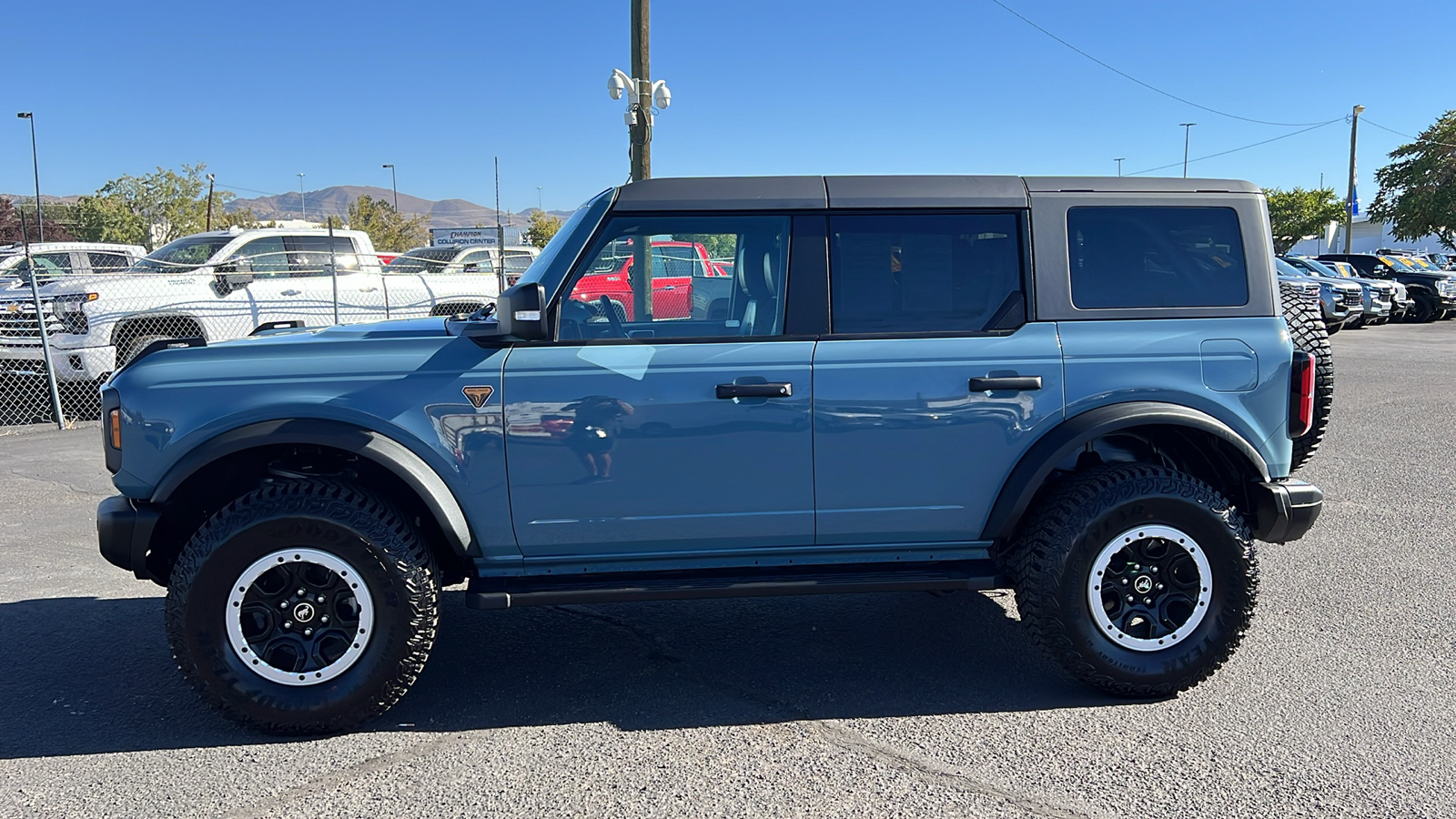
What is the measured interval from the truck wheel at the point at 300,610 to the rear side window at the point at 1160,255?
2.76 meters

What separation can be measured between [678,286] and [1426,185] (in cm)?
5111

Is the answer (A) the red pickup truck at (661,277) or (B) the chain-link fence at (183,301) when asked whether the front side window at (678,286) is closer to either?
(A) the red pickup truck at (661,277)

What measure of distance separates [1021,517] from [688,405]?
137cm

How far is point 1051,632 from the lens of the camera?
12.7ft

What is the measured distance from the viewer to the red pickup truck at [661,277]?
387 cm

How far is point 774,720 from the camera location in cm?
379

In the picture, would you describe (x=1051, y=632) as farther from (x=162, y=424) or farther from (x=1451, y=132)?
(x=1451, y=132)

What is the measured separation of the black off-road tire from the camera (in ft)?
14.3

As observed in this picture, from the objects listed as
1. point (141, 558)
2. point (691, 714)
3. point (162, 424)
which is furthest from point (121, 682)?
point (691, 714)

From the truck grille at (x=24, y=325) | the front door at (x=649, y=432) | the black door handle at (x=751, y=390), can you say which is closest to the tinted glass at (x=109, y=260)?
the truck grille at (x=24, y=325)

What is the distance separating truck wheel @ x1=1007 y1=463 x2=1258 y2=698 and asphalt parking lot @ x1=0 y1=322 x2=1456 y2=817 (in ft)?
0.55

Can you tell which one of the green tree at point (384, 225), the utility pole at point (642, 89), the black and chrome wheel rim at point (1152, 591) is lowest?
the black and chrome wheel rim at point (1152, 591)

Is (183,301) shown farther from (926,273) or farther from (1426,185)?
(1426,185)

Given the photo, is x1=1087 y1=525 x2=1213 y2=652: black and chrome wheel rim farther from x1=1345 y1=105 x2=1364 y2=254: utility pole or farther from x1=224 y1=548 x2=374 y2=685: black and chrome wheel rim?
x1=1345 y1=105 x2=1364 y2=254: utility pole
